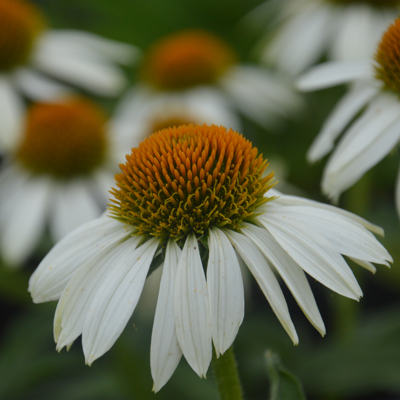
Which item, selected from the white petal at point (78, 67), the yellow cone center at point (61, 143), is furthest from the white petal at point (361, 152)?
the white petal at point (78, 67)

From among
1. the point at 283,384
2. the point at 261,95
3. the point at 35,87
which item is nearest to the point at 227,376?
the point at 283,384

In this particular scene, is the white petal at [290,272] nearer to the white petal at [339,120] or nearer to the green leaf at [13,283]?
the white petal at [339,120]

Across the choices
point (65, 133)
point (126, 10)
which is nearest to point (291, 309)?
point (65, 133)

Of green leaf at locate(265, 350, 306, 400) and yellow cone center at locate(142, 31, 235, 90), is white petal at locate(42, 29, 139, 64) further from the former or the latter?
green leaf at locate(265, 350, 306, 400)

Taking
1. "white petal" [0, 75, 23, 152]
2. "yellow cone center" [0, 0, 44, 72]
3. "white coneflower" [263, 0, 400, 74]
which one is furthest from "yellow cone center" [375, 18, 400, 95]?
"yellow cone center" [0, 0, 44, 72]

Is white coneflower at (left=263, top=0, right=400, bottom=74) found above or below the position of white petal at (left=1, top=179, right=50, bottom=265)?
above

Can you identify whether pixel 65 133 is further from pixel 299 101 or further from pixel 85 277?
pixel 85 277

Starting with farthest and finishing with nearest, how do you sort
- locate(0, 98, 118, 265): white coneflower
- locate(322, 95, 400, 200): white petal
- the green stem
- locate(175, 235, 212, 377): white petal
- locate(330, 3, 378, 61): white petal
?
locate(330, 3, 378, 61): white petal, locate(0, 98, 118, 265): white coneflower, locate(322, 95, 400, 200): white petal, the green stem, locate(175, 235, 212, 377): white petal
